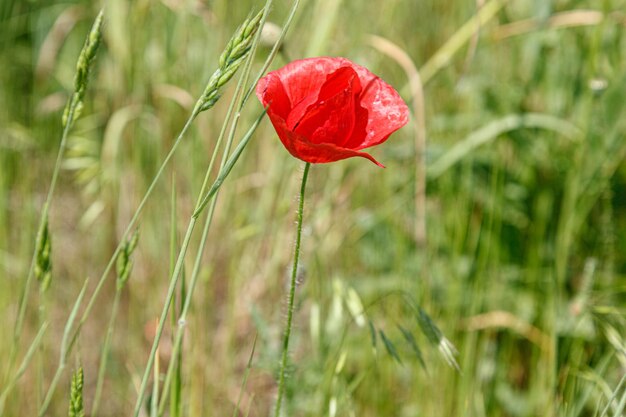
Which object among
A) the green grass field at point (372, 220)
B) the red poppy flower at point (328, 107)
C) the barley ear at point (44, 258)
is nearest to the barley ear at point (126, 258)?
the barley ear at point (44, 258)

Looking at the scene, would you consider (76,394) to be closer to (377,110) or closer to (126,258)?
(126,258)

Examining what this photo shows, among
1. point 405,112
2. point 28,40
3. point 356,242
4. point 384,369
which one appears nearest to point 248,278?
point 356,242

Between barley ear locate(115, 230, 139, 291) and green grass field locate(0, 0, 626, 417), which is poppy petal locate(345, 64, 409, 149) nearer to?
barley ear locate(115, 230, 139, 291)

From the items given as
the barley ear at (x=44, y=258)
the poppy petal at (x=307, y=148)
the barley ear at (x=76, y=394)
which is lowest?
the barley ear at (x=76, y=394)

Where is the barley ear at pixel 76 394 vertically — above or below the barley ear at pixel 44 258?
below

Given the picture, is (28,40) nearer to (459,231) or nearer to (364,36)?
(364,36)

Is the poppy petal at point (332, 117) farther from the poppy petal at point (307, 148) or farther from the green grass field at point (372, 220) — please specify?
the green grass field at point (372, 220)
